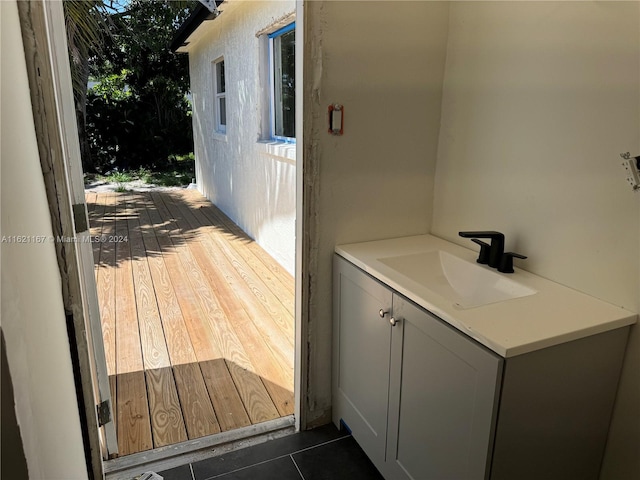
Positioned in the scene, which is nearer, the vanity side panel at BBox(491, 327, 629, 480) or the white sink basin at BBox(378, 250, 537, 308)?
the vanity side panel at BBox(491, 327, 629, 480)

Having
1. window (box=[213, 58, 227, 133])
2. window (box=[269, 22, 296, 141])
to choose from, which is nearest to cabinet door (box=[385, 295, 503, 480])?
window (box=[269, 22, 296, 141])

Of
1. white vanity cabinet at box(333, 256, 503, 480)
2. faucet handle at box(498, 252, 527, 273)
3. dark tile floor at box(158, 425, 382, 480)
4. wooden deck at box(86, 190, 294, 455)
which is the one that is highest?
faucet handle at box(498, 252, 527, 273)

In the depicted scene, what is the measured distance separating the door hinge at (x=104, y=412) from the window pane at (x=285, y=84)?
2.62m

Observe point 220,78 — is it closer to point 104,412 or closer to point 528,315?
point 104,412

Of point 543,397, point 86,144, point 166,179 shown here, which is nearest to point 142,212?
point 166,179

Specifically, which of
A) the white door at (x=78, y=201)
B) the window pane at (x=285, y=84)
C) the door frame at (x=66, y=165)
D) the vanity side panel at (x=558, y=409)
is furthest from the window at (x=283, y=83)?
the vanity side panel at (x=558, y=409)

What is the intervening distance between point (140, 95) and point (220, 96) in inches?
189

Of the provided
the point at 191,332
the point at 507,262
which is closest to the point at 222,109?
the point at 191,332

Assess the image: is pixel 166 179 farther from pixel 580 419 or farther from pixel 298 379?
pixel 580 419

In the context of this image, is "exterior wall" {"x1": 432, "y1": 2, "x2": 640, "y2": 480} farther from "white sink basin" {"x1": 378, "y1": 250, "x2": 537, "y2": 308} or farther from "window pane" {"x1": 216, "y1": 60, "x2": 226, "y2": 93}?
"window pane" {"x1": 216, "y1": 60, "x2": 226, "y2": 93}

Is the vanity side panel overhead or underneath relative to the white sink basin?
underneath

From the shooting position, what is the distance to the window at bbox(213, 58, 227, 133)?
6.14 meters

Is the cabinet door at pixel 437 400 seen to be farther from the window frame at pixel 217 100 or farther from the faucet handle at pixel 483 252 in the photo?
the window frame at pixel 217 100

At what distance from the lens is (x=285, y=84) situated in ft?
12.7
